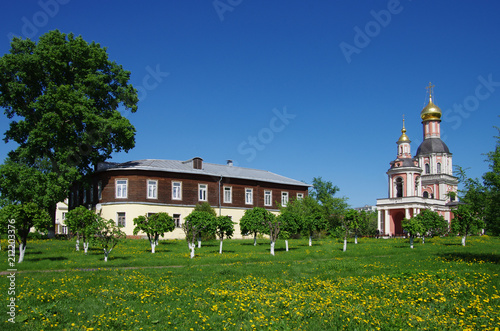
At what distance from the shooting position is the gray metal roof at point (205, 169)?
43463mm

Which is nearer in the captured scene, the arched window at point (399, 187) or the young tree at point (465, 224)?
the young tree at point (465, 224)

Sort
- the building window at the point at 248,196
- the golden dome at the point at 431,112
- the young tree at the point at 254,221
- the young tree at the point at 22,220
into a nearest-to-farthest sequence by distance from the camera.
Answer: the young tree at the point at 22,220 < the young tree at the point at 254,221 < the building window at the point at 248,196 < the golden dome at the point at 431,112

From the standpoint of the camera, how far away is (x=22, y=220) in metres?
22.4

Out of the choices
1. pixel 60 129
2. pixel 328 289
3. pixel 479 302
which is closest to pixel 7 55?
pixel 60 129

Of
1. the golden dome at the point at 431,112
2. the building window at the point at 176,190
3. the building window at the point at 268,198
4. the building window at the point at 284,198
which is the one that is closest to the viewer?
the building window at the point at 176,190

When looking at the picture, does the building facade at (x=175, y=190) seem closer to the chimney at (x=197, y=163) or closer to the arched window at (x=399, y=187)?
the chimney at (x=197, y=163)

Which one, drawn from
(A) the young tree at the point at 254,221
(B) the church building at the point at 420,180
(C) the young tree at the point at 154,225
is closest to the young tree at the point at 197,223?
(C) the young tree at the point at 154,225

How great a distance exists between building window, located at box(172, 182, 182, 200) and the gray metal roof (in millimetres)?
1428

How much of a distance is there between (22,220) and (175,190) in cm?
2317

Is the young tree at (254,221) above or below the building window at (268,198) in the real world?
below

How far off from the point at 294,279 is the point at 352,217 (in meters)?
20.3

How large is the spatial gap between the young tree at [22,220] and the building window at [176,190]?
22014 mm

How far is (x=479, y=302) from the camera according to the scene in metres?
11.1

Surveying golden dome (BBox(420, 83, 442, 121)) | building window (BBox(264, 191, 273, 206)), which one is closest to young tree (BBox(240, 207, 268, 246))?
building window (BBox(264, 191, 273, 206))
